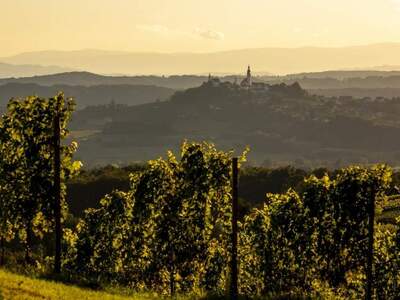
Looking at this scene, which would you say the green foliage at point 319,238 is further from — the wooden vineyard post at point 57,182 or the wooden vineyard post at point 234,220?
the wooden vineyard post at point 57,182

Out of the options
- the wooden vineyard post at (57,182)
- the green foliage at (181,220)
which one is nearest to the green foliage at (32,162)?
the wooden vineyard post at (57,182)

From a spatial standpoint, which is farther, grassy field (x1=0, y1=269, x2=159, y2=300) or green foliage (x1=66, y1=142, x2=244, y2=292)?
green foliage (x1=66, y1=142, x2=244, y2=292)

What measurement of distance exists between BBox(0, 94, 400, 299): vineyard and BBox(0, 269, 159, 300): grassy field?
1025 cm

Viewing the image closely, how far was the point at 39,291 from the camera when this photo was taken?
1036 inches

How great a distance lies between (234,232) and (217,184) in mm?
17919

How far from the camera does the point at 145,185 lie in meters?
56.6

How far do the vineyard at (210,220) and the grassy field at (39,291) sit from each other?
10.3 m

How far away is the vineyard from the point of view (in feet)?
134

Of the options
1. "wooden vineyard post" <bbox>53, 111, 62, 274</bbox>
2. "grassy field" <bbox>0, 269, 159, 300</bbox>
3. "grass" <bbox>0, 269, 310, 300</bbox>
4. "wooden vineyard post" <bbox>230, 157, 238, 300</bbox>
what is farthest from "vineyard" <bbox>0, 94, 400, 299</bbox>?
"grassy field" <bbox>0, 269, 159, 300</bbox>

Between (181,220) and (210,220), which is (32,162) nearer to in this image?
(181,220)

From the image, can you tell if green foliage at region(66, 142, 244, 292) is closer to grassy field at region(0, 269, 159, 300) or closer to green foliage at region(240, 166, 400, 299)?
green foliage at region(240, 166, 400, 299)

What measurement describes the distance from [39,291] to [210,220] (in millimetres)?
25588

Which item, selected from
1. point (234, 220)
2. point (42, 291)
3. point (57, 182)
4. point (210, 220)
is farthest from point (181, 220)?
point (42, 291)

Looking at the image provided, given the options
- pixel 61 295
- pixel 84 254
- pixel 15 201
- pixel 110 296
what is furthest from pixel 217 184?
pixel 84 254
